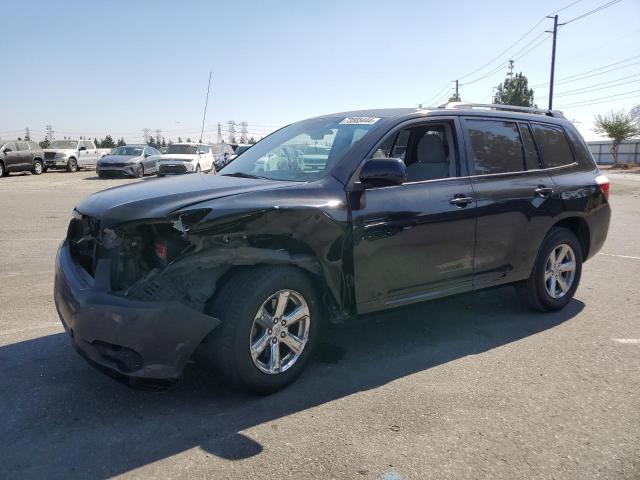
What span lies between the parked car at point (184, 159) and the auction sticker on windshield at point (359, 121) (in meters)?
19.4

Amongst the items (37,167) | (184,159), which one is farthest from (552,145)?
(37,167)

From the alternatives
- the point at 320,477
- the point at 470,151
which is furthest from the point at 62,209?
the point at 320,477

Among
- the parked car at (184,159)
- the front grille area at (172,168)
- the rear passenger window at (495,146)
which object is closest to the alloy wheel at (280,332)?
the rear passenger window at (495,146)

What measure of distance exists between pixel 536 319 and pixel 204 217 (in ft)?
11.3

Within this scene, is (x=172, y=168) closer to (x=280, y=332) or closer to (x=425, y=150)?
(x=425, y=150)

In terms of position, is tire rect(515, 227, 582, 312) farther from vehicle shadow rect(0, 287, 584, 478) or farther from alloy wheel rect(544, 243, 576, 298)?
vehicle shadow rect(0, 287, 584, 478)

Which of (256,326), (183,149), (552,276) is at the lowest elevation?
(552,276)

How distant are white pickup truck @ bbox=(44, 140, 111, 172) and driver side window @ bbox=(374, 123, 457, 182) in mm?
30189

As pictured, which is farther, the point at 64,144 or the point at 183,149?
the point at 64,144

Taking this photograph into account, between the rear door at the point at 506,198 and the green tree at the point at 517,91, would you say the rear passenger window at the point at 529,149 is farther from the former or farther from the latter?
the green tree at the point at 517,91

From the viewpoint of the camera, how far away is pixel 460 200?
4285 millimetres

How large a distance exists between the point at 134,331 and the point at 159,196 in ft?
2.74

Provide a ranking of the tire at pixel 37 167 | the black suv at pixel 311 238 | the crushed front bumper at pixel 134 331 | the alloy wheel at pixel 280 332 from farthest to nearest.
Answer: the tire at pixel 37 167, the alloy wheel at pixel 280 332, the black suv at pixel 311 238, the crushed front bumper at pixel 134 331

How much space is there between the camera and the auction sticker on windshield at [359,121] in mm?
4196
